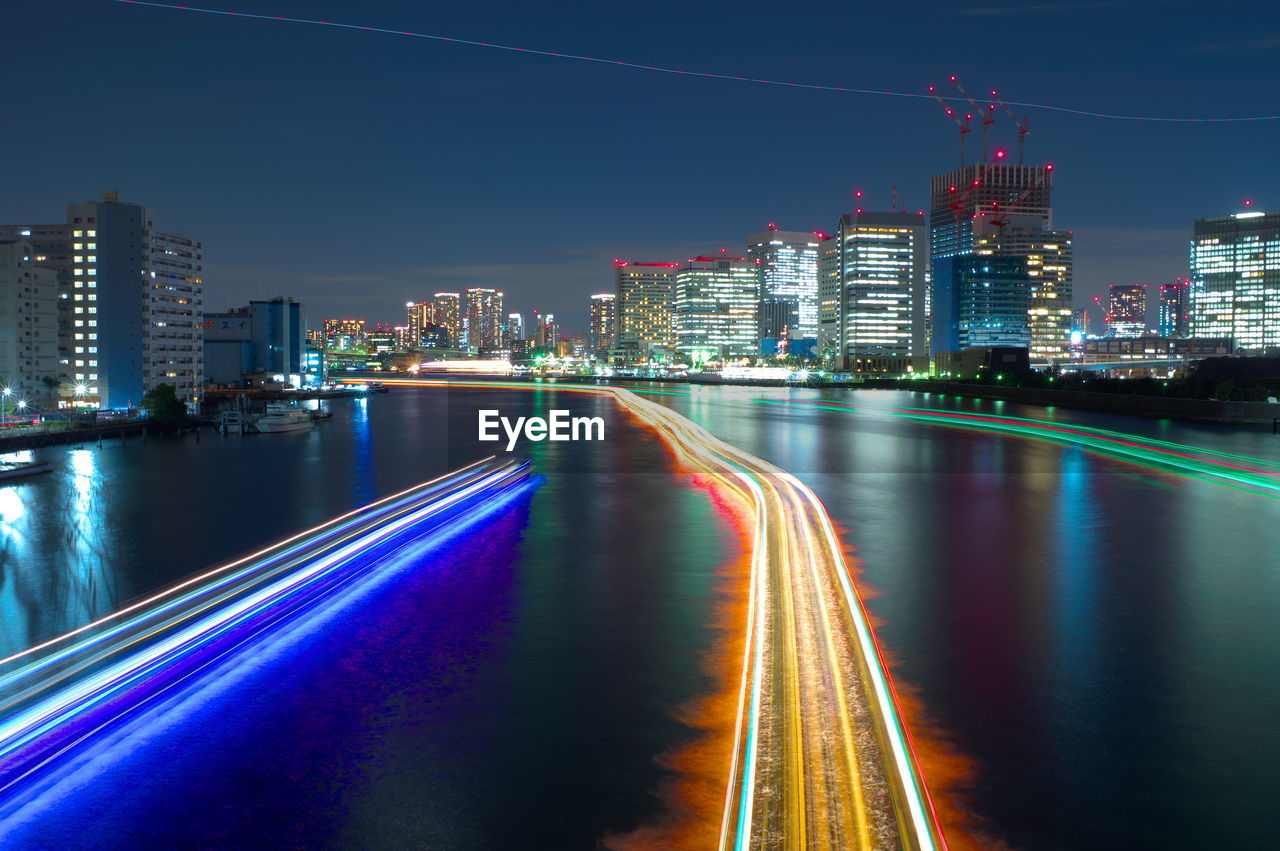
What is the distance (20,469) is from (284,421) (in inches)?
1293

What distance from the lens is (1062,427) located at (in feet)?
152

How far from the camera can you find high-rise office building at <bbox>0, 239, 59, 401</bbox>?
9188 centimetres

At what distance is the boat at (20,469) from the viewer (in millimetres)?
36812

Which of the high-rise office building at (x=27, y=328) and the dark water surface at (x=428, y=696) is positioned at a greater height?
the high-rise office building at (x=27, y=328)

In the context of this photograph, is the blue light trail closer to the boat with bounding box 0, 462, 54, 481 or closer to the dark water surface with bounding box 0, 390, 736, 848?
the dark water surface with bounding box 0, 390, 736, 848

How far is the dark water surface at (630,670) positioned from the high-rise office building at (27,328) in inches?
3299

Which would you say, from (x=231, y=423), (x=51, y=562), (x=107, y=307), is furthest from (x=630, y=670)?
(x=107, y=307)

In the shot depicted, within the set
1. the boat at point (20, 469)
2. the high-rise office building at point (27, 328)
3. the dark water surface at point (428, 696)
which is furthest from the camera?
the high-rise office building at point (27, 328)

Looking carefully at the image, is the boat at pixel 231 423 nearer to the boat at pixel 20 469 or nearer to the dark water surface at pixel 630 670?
the boat at pixel 20 469

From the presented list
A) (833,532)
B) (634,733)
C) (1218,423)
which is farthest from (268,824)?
(1218,423)

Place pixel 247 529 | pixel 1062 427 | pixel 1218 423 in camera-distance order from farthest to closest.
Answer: pixel 1218 423, pixel 1062 427, pixel 247 529

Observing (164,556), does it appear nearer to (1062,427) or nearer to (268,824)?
(268,824)

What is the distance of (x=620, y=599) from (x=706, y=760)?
5.66 metres

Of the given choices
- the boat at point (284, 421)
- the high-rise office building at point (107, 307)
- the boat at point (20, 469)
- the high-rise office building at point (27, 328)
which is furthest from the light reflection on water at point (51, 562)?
the high-rise office building at point (107, 307)
